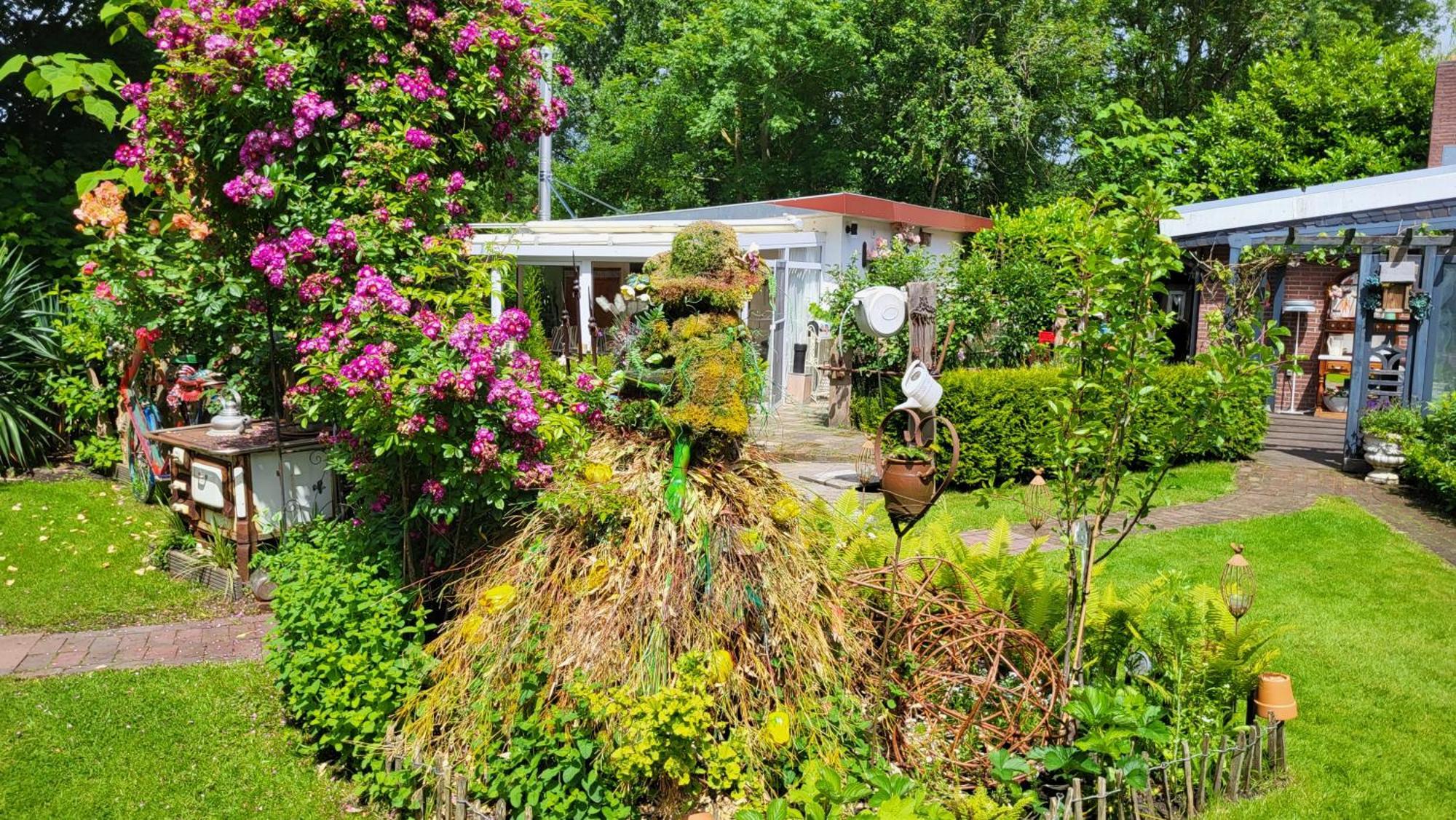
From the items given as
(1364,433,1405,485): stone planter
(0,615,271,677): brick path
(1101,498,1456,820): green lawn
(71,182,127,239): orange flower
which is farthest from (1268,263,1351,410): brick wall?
(71,182,127,239): orange flower

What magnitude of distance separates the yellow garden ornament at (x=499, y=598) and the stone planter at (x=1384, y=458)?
9.49 m

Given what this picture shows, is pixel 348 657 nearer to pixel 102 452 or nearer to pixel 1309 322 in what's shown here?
pixel 102 452

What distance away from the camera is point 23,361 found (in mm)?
8812

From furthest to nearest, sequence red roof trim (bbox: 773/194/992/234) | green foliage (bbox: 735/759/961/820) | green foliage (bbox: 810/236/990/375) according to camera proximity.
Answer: red roof trim (bbox: 773/194/992/234), green foliage (bbox: 810/236/990/375), green foliage (bbox: 735/759/961/820)

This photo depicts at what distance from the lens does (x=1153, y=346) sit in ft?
12.2

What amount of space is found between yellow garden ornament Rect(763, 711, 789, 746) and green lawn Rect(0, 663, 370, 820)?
1676 millimetres

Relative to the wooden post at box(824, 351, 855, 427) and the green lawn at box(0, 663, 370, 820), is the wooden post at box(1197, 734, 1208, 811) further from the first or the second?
the wooden post at box(824, 351, 855, 427)

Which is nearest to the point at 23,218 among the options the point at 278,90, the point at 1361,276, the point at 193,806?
the point at 278,90

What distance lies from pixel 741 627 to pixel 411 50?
10.7 ft

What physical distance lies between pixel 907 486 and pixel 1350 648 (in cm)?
321

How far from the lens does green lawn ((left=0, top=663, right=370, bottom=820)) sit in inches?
145

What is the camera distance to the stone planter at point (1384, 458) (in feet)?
31.7

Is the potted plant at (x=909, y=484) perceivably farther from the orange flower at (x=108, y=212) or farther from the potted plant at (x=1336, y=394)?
the potted plant at (x=1336, y=394)

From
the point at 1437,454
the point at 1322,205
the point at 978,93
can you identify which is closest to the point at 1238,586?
the point at 1437,454
